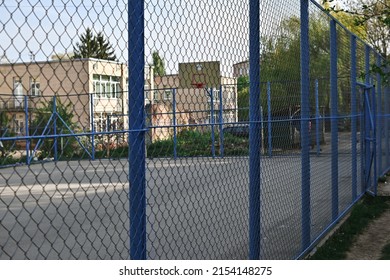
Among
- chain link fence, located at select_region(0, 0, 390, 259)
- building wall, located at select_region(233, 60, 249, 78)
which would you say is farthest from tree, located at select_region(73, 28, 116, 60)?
building wall, located at select_region(233, 60, 249, 78)

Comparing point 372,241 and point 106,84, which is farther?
point 372,241

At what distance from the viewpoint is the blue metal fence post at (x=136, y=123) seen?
9.64 feet

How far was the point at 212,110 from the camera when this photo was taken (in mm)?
5473

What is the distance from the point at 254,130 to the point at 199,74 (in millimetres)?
865

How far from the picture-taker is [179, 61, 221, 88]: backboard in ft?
12.1

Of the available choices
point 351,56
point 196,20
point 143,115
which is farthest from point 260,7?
point 351,56

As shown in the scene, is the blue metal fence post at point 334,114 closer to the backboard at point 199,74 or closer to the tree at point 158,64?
the backboard at point 199,74

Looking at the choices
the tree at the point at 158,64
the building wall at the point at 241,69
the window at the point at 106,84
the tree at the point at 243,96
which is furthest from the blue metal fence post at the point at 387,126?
the tree at the point at 158,64

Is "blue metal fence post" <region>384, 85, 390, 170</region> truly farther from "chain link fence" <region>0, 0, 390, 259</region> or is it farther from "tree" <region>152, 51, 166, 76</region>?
"tree" <region>152, 51, 166, 76</region>

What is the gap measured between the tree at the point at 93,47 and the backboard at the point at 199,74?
2.20ft

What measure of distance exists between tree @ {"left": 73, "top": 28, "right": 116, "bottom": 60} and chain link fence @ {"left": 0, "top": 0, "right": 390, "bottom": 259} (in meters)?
0.01

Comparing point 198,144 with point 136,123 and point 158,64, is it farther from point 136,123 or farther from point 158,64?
point 136,123

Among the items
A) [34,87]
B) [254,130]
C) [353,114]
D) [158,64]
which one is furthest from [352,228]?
[34,87]
